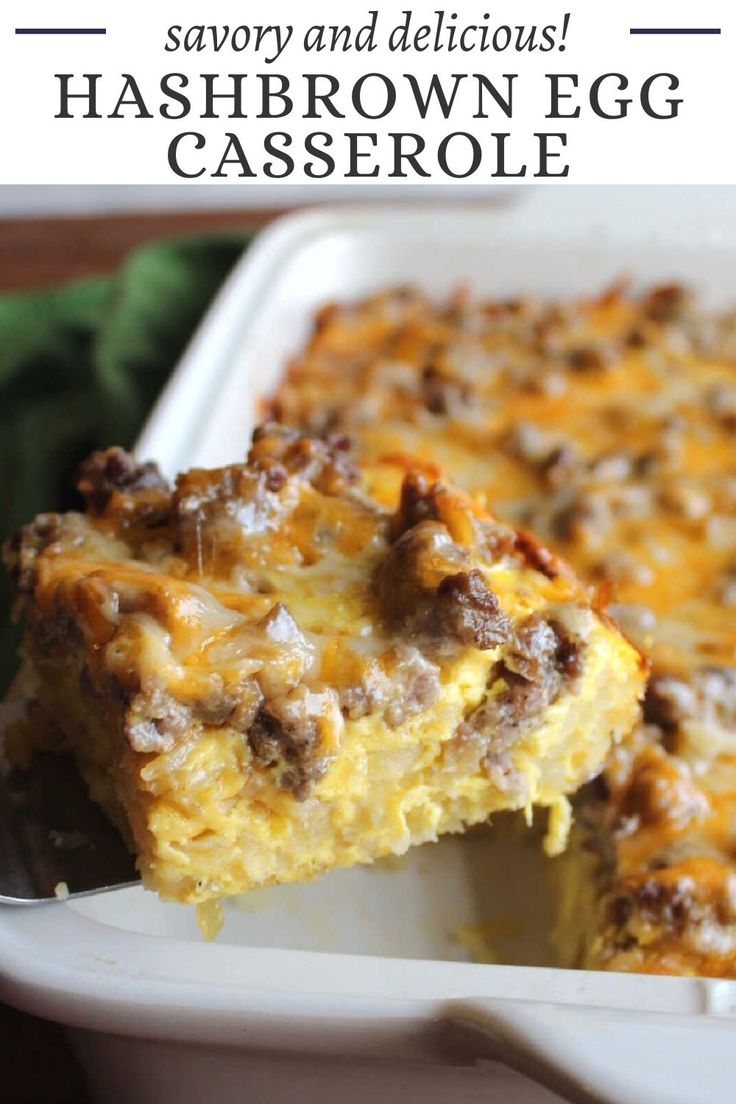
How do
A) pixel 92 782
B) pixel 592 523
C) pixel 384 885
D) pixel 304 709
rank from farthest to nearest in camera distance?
1. pixel 592 523
2. pixel 384 885
3. pixel 92 782
4. pixel 304 709

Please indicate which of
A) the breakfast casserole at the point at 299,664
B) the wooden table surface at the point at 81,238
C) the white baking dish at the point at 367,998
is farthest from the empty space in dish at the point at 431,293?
the wooden table surface at the point at 81,238

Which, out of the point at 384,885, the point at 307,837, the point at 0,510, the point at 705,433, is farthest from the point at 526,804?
the point at 0,510

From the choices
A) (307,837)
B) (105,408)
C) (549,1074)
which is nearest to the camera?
(549,1074)

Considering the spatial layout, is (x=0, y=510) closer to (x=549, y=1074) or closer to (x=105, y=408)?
(x=105, y=408)

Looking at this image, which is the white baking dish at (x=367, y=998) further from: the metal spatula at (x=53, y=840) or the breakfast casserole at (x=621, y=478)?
the breakfast casserole at (x=621, y=478)

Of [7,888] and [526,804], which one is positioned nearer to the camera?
[7,888]

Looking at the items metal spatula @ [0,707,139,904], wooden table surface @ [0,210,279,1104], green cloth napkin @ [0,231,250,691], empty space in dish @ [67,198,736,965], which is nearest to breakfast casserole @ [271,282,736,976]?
empty space in dish @ [67,198,736,965]
